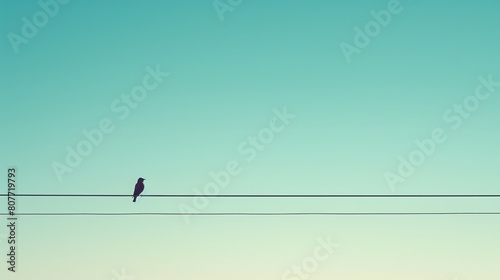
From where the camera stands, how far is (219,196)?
27.1m

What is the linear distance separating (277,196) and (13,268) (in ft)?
34.9

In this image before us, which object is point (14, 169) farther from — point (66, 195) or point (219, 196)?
point (219, 196)

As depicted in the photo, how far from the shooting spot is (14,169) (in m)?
30.9

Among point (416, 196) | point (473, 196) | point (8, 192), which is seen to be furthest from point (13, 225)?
point (473, 196)

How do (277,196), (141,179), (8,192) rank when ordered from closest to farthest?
(277,196) → (8,192) → (141,179)

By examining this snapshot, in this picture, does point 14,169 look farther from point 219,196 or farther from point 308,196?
point 308,196

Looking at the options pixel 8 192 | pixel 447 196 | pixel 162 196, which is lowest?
pixel 447 196

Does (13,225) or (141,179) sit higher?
(141,179)

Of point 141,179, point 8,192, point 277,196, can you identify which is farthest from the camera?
point 141,179

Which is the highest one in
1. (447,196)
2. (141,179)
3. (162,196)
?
(141,179)

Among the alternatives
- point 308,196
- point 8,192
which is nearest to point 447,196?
point 308,196

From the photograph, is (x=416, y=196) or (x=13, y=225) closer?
(x=416, y=196)

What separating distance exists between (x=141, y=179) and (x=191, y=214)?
7.79m

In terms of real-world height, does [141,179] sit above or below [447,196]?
above
